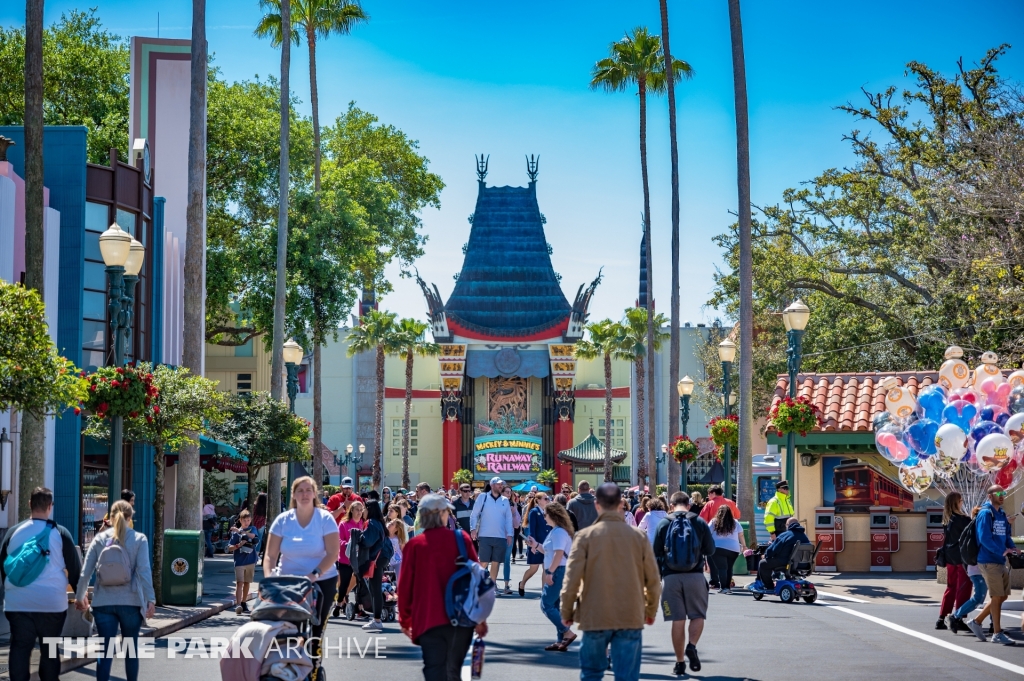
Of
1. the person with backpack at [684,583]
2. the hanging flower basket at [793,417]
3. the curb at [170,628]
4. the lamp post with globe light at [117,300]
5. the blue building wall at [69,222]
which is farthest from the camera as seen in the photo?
the hanging flower basket at [793,417]

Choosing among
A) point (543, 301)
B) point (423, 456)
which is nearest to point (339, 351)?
point (423, 456)

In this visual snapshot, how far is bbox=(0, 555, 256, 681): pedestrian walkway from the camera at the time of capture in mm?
12484

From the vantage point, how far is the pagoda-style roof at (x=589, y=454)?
71250 millimetres

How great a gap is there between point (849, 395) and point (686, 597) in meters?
16.7

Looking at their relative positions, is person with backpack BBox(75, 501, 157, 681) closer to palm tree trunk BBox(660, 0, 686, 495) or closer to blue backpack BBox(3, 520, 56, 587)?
blue backpack BBox(3, 520, 56, 587)

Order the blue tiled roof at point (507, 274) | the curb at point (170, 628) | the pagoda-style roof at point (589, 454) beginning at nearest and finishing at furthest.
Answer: the curb at point (170, 628) < the pagoda-style roof at point (589, 454) < the blue tiled roof at point (507, 274)

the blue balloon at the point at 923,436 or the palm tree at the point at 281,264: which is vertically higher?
the palm tree at the point at 281,264

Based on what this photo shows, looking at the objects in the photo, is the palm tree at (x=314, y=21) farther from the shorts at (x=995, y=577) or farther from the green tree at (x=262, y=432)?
the shorts at (x=995, y=577)

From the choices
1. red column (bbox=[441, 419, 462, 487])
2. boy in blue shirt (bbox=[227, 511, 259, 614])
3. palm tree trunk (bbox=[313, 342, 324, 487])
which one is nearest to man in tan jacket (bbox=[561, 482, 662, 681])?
boy in blue shirt (bbox=[227, 511, 259, 614])

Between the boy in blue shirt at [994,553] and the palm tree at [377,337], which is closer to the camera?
the boy in blue shirt at [994,553]

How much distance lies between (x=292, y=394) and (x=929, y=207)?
17.9 metres

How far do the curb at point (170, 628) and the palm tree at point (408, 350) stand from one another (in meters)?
47.5

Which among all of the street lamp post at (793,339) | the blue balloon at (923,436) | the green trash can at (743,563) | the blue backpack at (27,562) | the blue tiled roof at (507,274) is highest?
the blue tiled roof at (507,274)

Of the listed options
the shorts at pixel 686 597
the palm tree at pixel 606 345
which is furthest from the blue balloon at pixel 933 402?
the palm tree at pixel 606 345
